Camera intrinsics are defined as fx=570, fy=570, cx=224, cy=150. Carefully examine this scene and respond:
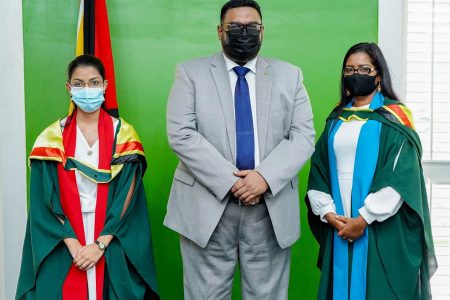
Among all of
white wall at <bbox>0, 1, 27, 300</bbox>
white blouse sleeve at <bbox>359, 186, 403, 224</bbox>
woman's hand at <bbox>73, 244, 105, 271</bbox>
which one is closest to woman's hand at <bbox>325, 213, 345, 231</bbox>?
white blouse sleeve at <bbox>359, 186, 403, 224</bbox>

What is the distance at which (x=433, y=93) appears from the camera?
380 cm

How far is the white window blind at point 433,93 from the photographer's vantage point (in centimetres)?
378

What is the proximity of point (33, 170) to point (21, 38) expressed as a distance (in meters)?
1.21

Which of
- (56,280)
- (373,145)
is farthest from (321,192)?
(56,280)

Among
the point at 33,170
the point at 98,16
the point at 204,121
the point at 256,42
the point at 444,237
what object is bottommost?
the point at 444,237

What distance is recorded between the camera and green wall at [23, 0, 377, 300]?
352cm

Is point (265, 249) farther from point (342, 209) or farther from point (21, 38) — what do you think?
point (21, 38)

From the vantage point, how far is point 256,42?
8.64 feet

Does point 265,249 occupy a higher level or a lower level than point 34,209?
lower

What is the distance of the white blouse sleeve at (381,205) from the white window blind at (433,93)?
1.41 metres

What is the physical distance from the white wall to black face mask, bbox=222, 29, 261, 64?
60.1 inches

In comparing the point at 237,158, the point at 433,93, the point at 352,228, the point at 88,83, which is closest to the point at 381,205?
the point at 352,228

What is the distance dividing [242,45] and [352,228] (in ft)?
3.19

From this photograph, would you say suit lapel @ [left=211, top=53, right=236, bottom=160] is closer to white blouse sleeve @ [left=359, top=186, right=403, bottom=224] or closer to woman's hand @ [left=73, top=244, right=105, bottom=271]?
white blouse sleeve @ [left=359, top=186, right=403, bottom=224]
